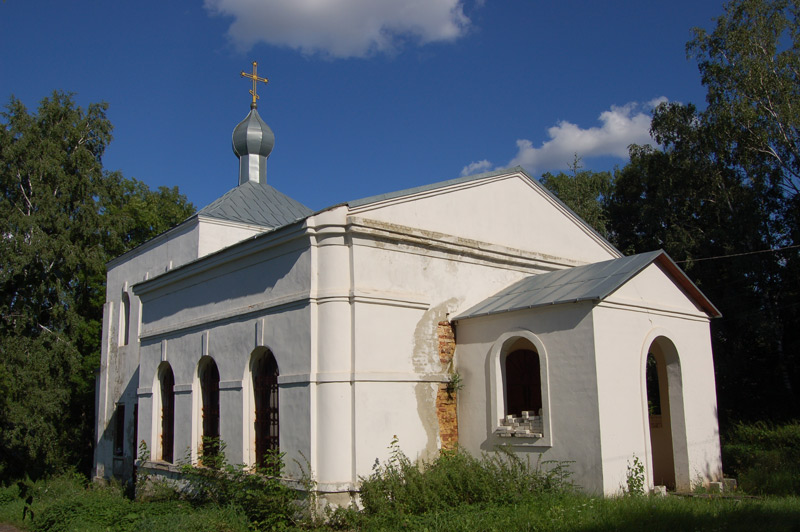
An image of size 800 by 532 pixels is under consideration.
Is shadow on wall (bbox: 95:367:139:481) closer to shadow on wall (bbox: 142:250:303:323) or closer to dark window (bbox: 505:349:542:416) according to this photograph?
shadow on wall (bbox: 142:250:303:323)

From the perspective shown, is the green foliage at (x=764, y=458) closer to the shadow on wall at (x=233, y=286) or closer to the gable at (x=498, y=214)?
the gable at (x=498, y=214)

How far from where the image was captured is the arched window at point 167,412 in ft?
43.8

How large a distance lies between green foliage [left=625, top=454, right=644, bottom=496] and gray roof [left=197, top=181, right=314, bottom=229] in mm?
10178

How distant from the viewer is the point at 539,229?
12875 mm

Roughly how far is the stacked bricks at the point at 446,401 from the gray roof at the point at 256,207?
22.5ft

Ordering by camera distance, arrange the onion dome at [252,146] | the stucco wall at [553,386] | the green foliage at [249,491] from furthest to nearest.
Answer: the onion dome at [252,146] < the green foliage at [249,491] < the stucco wall at [553,386]

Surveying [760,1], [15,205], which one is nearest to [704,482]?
[760,1]

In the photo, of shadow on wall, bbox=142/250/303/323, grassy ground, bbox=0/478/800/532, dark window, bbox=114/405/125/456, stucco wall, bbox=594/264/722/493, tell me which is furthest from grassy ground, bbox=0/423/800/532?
dark window, bbox=114/405/125/456

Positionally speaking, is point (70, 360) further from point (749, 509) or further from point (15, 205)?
point (749, 509)

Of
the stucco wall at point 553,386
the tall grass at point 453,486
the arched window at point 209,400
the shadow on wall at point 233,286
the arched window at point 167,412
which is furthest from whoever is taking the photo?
the arched window at point 167,412

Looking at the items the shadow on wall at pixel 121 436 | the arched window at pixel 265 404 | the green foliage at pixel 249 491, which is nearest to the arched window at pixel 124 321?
the shadow on wall at pixel 121 436

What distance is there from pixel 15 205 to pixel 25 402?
672 centimetres

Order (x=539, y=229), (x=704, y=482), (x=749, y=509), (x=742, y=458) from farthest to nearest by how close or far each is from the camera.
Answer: (x=539, y=229) → (x=742, y=458) → (x=704, y=482) → (x=749, y=509)

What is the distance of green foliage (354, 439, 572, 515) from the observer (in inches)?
330
